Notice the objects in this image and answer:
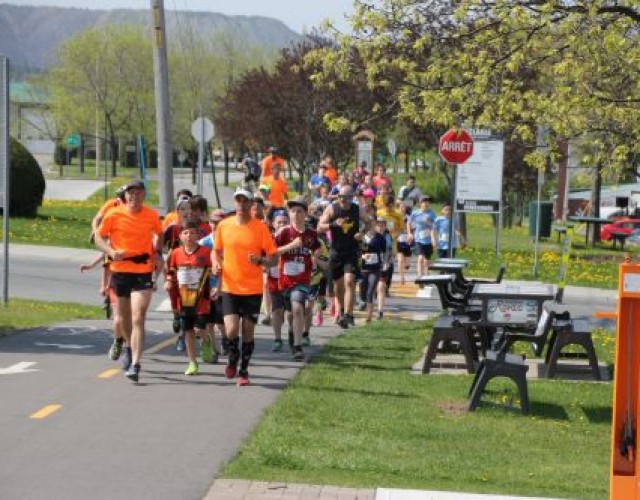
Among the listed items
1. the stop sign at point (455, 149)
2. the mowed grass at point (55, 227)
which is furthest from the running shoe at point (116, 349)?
the mowed grass at point (55, 227)

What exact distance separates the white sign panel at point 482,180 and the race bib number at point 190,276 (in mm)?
13618

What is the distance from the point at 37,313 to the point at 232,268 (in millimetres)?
6897

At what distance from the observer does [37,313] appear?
61.4 feet

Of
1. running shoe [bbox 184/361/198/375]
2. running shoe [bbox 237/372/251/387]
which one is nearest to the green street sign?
running shoe [bbox 184/361/198/375]

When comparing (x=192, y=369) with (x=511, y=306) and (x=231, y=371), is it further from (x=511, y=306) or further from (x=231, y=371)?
(x=511, y=306)

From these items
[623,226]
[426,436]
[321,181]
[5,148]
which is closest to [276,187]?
[321,181]

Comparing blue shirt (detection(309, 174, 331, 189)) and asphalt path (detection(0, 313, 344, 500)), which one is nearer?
asphalt path (detection(0, 313, 344, 500))

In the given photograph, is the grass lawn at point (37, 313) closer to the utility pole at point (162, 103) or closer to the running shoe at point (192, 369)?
the running shoe at point (192, 369)

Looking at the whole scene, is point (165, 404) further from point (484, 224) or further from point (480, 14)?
point (484, 224)

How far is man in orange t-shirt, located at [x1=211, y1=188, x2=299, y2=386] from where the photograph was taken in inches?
495

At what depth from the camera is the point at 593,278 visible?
2783 cm

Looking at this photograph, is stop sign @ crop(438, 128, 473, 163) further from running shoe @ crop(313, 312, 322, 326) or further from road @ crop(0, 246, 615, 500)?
road @ crop(0, 246, 615, 500)

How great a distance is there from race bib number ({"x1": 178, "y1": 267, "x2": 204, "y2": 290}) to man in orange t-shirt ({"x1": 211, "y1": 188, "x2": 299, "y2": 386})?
28.9 inches

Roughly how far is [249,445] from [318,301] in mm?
9682
